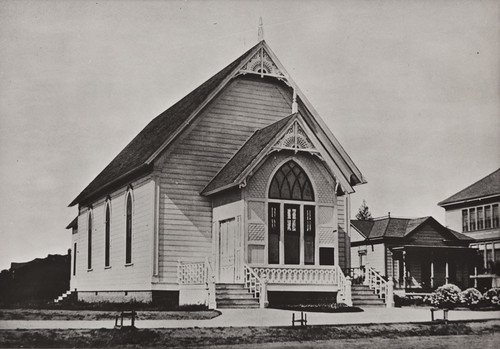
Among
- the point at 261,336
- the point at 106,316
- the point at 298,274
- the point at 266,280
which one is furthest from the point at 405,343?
the point at 298,274

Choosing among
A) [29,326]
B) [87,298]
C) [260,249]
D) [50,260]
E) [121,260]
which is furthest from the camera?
[50,260]

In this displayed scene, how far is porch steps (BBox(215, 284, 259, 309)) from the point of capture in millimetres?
22969

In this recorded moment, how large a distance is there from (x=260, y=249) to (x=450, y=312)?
679 cm

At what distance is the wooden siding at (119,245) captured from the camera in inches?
1059

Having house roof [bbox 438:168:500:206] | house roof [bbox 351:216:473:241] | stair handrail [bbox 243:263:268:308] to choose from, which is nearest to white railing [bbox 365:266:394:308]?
stair handrail [bbox 243:263:268:308]

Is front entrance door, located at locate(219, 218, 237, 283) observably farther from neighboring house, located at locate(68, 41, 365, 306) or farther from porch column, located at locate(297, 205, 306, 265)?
porch column, located at locate(297, 205, 306, 265)

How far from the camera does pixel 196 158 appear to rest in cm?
2755

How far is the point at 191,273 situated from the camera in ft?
84.8

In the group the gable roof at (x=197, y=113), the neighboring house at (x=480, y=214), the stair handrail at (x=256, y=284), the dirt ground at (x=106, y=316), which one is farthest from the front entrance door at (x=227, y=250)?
the neighboring house at (x=480, y=214)

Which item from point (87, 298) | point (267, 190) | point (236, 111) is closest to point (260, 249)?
point (267, 190)

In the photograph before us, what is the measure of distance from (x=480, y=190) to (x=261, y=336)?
43.0 m

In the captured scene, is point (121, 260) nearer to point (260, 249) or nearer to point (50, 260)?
point (260, 249)

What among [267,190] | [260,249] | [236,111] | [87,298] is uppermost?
[236,111]

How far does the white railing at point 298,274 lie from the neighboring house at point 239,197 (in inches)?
1.4
